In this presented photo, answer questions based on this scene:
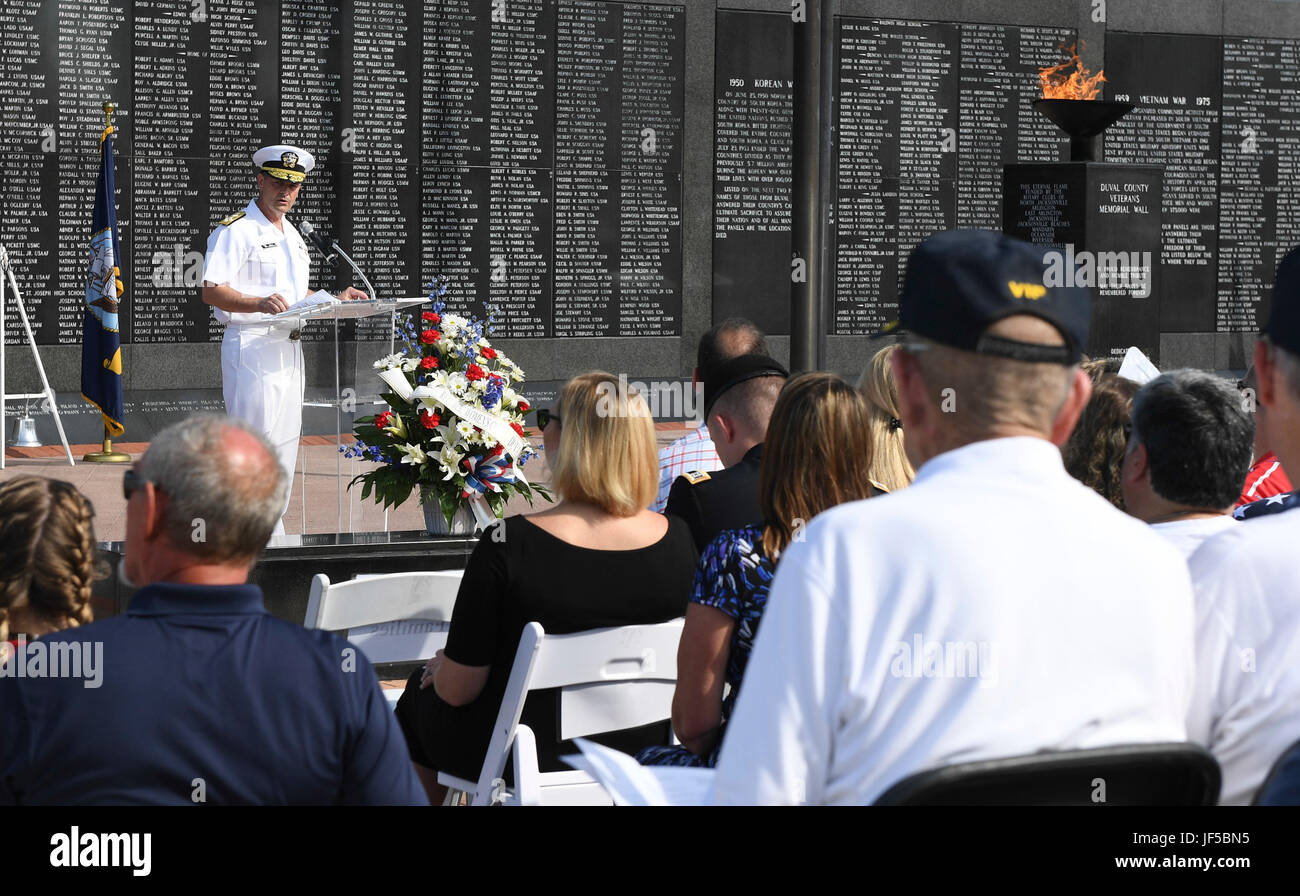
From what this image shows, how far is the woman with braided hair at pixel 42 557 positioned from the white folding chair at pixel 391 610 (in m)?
0.84

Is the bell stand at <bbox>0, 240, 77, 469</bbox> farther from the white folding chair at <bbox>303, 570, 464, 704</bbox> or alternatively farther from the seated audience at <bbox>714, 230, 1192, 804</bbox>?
the seated audience at <bbox>714, 230, 1192, 804</bbox>

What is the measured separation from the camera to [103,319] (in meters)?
9.88

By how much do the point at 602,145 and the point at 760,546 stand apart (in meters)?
9.18

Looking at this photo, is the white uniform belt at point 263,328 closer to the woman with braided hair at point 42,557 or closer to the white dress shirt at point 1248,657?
the woman with braided hair at point 42,557

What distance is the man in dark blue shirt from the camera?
73.8 inches

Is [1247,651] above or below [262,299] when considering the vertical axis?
below

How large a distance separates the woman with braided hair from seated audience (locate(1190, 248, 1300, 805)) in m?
1.93

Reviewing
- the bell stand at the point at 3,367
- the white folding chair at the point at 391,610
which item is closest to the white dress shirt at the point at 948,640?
the white folding chair at the point at 391,610

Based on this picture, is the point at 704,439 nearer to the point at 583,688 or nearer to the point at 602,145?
the point at 583,688

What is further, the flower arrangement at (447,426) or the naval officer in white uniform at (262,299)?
the naval officer in white uniform at (262,299)

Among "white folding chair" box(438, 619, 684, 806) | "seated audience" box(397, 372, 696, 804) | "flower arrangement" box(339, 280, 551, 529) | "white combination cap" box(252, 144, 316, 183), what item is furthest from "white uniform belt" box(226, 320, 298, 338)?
"white folding chair" box(438, 619, 684, 806)

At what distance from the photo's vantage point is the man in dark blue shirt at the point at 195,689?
73.8 inches

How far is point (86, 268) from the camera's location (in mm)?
10492

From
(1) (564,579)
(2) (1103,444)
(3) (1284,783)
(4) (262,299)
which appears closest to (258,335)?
(4) (262,299)
